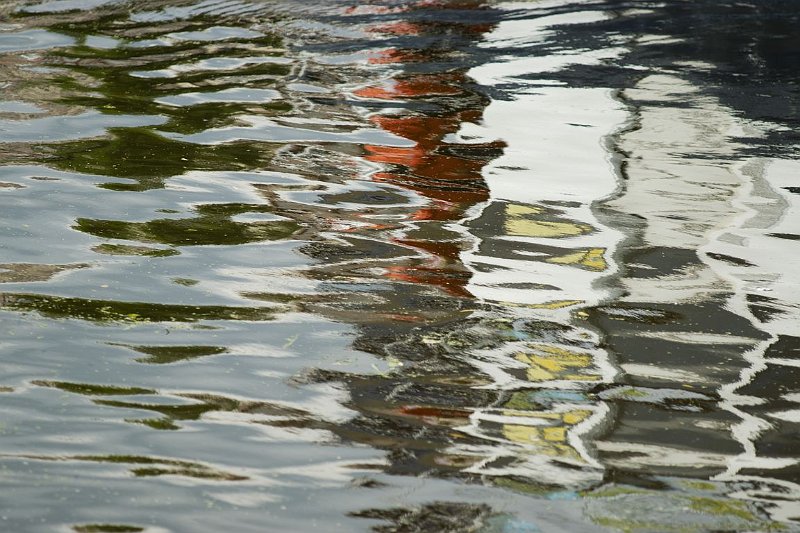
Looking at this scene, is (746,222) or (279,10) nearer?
(746,222)

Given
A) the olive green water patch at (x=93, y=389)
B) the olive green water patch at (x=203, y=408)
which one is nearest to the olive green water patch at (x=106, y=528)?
the olive green water patch at (x=203, y=408)

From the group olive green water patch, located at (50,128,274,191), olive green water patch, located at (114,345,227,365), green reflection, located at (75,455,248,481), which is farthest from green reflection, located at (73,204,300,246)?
green reflection, located at (75,455,248,481)

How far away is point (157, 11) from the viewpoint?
10.1 metres

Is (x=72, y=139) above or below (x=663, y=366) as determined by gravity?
above

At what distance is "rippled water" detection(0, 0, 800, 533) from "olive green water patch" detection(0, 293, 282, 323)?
0.01 metres

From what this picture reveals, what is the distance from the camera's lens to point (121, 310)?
371 cm

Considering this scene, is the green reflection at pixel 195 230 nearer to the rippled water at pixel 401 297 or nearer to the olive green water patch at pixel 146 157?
the rippled water at pixel 401 297

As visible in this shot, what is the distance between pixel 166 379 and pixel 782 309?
81.9 inches

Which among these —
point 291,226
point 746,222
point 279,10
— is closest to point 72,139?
point 291,226

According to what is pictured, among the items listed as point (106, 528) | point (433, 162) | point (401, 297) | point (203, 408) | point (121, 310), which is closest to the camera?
point (106, 528)

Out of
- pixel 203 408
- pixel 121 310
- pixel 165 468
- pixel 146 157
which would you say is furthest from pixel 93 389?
pixel 146 157

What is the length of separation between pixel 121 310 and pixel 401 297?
93 centimetres

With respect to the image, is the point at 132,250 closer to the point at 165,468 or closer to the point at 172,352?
the point at 172,352

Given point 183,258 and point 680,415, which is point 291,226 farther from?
point 680,415
